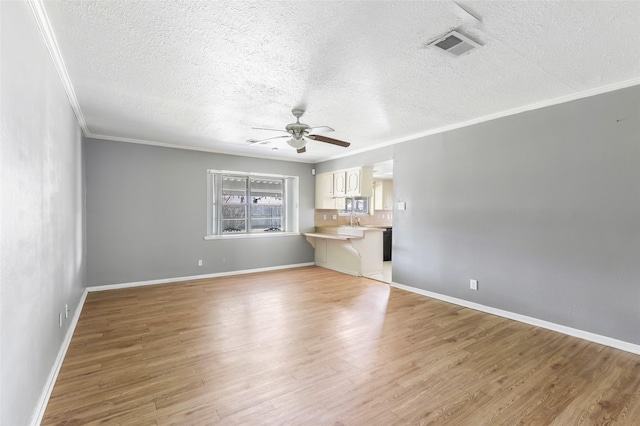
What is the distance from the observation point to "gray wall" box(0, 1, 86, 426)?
137cm

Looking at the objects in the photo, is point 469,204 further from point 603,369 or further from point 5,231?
point 5,231

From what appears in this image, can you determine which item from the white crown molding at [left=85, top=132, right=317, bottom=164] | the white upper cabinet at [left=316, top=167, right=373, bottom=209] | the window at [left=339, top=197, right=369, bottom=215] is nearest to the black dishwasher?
the window at [left=339, top=197, right=369, bottom=215]

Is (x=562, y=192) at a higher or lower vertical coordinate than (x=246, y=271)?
higher

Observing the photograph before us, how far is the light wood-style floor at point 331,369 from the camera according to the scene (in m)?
1.93

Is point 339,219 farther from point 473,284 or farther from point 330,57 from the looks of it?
point 330,57

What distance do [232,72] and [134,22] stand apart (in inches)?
31.0

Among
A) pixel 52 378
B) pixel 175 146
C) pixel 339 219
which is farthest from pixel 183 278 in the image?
pixel 339 219

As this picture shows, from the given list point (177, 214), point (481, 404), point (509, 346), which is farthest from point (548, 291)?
point (177, 214)

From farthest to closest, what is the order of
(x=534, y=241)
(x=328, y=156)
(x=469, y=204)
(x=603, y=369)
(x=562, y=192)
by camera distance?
(x=328, y=156), (x=469, y=204), (x=534, y=241), (x=562, y=192), (x=603, y=369)

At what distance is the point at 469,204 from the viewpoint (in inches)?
158

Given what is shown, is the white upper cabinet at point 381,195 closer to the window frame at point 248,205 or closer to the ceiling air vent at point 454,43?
the window frame at point 248,205

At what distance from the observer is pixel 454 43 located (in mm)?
2137

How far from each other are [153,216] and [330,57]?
4301 mm

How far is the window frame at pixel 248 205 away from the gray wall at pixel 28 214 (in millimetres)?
3098
